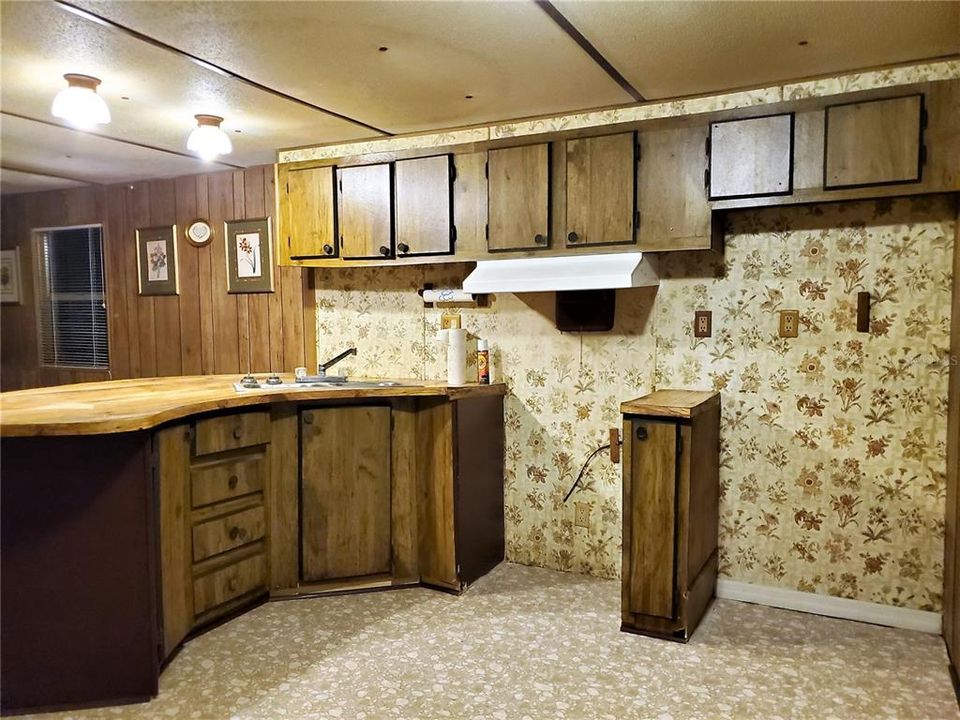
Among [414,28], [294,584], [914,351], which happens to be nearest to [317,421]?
[294,584]

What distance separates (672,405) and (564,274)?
2.37 feet

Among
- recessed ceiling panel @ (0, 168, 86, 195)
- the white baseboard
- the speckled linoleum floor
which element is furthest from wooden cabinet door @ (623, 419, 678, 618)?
recessed ceiling panel @ (0, 168, 86, 195)

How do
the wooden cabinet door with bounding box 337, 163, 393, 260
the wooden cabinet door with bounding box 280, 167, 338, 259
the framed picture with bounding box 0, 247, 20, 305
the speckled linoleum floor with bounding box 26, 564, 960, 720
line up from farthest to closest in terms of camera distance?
the framed picture with bounding box 0, 247, 20, 305 < the wooden cabinet door with bounding box 280, 167, 338, 259 < the wooden cabinet door with bounding box 337, 163, 393, 260 < the speckled linoleum floor with bounding box 26, 564, 960, 720

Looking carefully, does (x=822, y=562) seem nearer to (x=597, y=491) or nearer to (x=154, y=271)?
(x=597, y=491)

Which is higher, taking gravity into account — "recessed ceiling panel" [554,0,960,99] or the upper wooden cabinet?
"recessed ceiling panel" [554,0,960,99]

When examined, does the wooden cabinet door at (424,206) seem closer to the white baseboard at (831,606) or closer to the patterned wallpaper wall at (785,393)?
the patterned wallpaper wall at (785,393)

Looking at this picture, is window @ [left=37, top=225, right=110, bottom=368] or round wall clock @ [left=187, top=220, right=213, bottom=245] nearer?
round wall clock @ [left=187, top=220, right=213, bottom=245]

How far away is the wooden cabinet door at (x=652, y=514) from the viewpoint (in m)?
2.60

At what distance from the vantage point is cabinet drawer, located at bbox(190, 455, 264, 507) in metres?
2.64

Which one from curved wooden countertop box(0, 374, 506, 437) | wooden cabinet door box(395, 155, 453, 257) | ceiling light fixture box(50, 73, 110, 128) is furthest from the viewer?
wooden cabinet door box(395, 155, 453, 257)

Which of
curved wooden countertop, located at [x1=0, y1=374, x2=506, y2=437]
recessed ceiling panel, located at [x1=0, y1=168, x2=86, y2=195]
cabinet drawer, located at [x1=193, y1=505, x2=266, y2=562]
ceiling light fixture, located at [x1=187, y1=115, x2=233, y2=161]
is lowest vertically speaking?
cabinet drawer, located at [x1=193, y1=505, x2=266, y2=562]

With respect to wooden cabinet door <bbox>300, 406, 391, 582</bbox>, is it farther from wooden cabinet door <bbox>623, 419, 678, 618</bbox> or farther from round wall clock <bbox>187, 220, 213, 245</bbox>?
round wall clock <bbox>187, 220, 213, 245</bbox>

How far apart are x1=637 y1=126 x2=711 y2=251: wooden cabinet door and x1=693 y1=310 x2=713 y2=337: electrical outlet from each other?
1.28 feet

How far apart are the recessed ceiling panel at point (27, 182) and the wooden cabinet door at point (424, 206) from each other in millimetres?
2679
